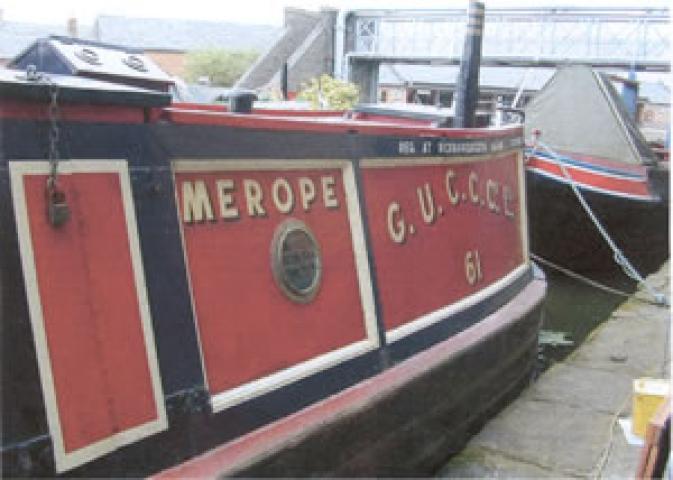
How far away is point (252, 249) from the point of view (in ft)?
7.28

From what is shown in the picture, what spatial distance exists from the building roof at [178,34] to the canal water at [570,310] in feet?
85.9

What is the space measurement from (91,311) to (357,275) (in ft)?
3.65

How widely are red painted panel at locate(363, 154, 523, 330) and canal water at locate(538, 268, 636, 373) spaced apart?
5.16 feet

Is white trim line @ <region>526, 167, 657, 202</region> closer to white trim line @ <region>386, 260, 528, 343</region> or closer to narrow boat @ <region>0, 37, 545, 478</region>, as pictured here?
white trim line @ <region>386, 260, 528, 343</region>

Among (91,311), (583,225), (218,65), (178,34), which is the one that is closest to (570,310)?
(583,225)

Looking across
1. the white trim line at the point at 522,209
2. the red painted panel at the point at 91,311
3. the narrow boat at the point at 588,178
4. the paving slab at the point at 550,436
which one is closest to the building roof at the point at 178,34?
the narrow boat at the point at 588,178

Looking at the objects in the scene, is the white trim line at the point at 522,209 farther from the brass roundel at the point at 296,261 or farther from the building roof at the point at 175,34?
the building roof at the point at 175,34

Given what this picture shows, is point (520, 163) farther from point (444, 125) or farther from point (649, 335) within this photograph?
point (649, 335)

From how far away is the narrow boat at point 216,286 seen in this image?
65.4 inches

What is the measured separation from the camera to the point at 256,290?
2232mm

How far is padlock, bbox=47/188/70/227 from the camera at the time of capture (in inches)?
66.2

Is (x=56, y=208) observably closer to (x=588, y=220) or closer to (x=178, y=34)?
(x=588, y=220)

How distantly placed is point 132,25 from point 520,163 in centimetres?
3871

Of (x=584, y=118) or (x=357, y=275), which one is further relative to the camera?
(x=584, y=118)
